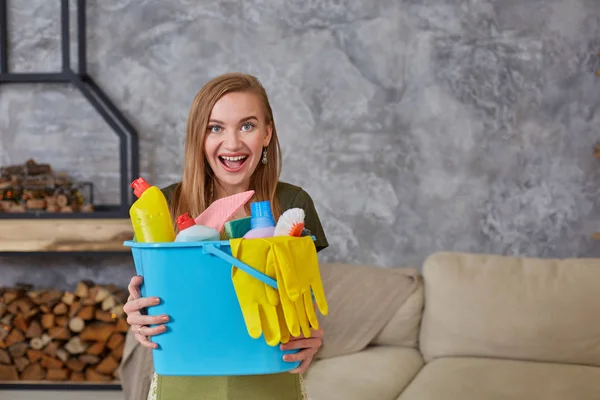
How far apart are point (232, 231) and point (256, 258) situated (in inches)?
3.4

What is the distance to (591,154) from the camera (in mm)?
3758

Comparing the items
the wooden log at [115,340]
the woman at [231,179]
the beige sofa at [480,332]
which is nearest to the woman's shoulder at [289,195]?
the woman at [231,179]

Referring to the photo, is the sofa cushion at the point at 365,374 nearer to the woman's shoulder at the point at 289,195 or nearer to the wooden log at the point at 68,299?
the woman's shoulder at the point at 289,195

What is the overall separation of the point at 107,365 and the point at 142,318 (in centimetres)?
271

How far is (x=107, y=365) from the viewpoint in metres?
3.79

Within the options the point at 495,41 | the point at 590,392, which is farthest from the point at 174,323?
the point at 495,41

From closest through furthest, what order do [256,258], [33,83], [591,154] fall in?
[256,258], [591,154], [33,83]

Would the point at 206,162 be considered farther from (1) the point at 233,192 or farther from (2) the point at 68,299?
(2) the point at 68,299

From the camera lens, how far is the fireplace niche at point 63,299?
146 inches

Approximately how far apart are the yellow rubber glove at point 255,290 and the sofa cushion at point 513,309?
193 centimetres

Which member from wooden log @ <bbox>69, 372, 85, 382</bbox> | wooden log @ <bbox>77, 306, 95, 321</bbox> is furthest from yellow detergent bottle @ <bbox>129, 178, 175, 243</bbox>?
wooden log @ <bbox>69, 372, 85, 382</bbox>

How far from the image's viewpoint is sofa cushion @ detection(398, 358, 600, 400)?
2.48 metres

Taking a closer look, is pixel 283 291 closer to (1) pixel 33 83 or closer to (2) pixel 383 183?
(2) pixel 383 183

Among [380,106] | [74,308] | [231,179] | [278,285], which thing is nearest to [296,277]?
[278,285]
